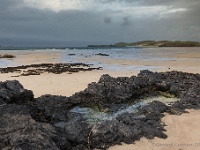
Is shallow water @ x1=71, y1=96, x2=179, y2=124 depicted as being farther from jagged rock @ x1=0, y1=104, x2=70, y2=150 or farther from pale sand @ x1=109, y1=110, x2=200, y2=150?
jagged rock @ x1=0, y1=104, x2=70, y2=150

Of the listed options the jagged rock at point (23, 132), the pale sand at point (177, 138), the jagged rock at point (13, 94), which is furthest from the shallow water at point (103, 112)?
the jagged rock at point (23, 132)

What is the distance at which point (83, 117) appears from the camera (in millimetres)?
10016

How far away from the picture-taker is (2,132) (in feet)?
25.1

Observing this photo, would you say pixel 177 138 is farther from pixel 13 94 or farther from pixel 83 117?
pixel 13 94

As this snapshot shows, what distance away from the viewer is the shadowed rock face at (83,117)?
25.2ft

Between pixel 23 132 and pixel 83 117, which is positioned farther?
pixel 83 117

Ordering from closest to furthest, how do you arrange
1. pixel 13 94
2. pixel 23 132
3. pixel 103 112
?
pixel 23 132, pixel 13 94, pixel 103 112

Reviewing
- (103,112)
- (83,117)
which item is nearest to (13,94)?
(83,117)

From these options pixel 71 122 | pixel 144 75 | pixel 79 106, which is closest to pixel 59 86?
pixel 144 75

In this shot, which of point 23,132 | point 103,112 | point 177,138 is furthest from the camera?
point 103,112

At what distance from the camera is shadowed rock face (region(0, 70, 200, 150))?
7.67 meters

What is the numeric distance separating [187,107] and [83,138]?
4746 millimetres

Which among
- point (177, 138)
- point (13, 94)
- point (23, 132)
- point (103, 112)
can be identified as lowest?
point (177, 138)

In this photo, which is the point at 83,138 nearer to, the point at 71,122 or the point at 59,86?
the point at 71,122
